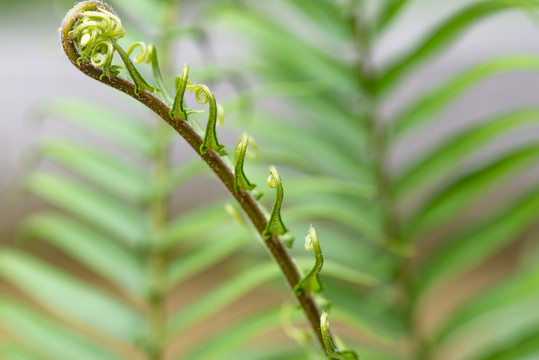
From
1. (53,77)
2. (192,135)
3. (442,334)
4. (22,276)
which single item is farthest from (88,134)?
(192,135)

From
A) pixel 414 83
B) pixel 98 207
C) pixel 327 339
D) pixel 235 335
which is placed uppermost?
pixel 414 83

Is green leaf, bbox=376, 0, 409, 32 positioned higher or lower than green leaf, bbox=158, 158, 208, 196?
higher

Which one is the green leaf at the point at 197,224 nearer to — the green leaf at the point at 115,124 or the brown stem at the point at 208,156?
the green leaf at the point at 115,124

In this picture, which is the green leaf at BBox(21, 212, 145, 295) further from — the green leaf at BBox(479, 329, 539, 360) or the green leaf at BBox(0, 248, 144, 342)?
the green leaf at BBox(479, 329, 539, 360)

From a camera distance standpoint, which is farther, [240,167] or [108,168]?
[108,168]

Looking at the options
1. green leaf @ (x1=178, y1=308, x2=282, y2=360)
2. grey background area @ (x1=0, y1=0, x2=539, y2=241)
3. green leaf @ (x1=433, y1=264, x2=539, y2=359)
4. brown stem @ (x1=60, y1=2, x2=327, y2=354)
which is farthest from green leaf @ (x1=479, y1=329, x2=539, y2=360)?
grey background area @ (x1=0, y1=0, x2=539, y2=241)

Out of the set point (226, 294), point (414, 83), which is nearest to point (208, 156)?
point (226, 294)

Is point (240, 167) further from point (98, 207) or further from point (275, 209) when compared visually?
point (98, 207)
